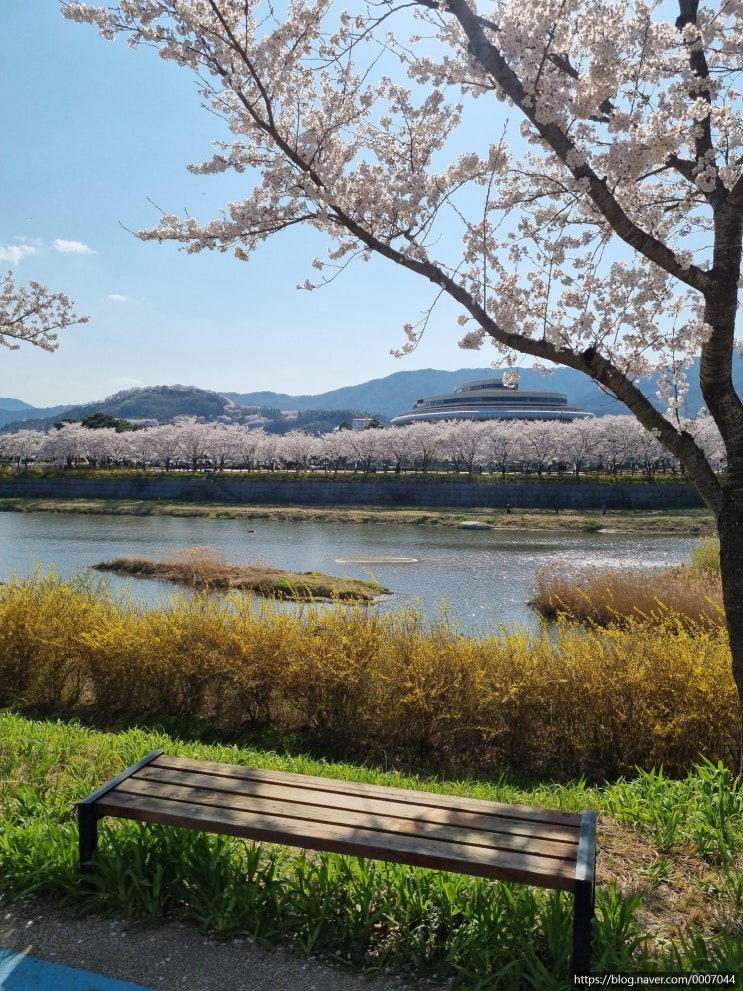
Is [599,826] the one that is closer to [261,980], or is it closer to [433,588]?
[261,980]

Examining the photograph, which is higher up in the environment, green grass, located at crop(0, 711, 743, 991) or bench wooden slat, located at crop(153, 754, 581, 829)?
bench wooden slat, located at crop(153, 754, 581, 829)

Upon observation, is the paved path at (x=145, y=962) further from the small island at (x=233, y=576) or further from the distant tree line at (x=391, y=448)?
the distant tree line at (x=391, y=448)

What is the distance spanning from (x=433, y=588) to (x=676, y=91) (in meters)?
17.9

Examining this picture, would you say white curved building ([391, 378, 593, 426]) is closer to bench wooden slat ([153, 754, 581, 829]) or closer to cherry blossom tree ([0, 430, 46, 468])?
cherry blossom tree ([0, 430, 46, 468])

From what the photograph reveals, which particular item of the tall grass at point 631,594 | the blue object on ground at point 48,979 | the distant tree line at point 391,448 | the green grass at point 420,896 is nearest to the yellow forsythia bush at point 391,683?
the green grass at point 420,896

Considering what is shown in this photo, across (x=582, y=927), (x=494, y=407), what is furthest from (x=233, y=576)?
(x=494, y=407)

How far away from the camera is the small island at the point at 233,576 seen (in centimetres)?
2031

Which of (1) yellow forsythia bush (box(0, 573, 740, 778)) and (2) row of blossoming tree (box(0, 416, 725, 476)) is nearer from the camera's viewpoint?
(1) yellow forsythia bush (box(0, 573, 740, 778))

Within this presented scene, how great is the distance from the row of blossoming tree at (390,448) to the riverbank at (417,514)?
54.2 feet

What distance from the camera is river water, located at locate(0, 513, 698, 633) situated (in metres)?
20.9

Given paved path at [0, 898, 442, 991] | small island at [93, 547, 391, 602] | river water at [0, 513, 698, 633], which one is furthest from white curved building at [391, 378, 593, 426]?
paved path at [0, 898, 442, 991]

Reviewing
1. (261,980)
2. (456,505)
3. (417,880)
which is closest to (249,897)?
(261,980)

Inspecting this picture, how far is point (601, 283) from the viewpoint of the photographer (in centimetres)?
530

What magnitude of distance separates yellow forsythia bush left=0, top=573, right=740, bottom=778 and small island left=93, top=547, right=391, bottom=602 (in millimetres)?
11832
